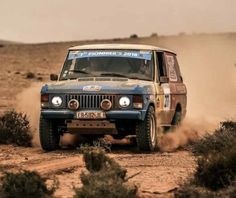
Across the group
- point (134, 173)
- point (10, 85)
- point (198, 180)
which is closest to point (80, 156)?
point (134, 173)

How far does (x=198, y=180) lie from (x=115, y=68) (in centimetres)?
518

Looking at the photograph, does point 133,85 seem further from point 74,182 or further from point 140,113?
point 74,182

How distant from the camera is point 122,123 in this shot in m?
12.8

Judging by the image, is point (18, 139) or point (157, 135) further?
point (18, 139)

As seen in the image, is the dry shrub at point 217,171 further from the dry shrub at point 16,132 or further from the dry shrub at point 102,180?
the dry shrub at point 16,132

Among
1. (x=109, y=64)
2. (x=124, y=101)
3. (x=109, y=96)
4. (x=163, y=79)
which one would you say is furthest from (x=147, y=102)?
(x=109, y=64)

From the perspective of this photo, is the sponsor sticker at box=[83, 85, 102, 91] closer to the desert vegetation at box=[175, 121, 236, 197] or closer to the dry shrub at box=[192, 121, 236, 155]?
the dry shrub at box=[192, 121, 236, 155]

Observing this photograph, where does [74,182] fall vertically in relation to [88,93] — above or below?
below

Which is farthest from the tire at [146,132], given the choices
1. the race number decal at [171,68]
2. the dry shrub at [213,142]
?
the race number decal at [171,68]

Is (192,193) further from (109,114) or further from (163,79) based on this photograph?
(163,79)

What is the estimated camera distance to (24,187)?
7883 mm

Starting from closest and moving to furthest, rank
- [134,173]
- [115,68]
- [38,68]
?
[134,173] → [115,68] → [38,68]

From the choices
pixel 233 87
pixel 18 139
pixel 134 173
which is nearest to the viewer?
pixel 134 173

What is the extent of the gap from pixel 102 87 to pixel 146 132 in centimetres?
105
